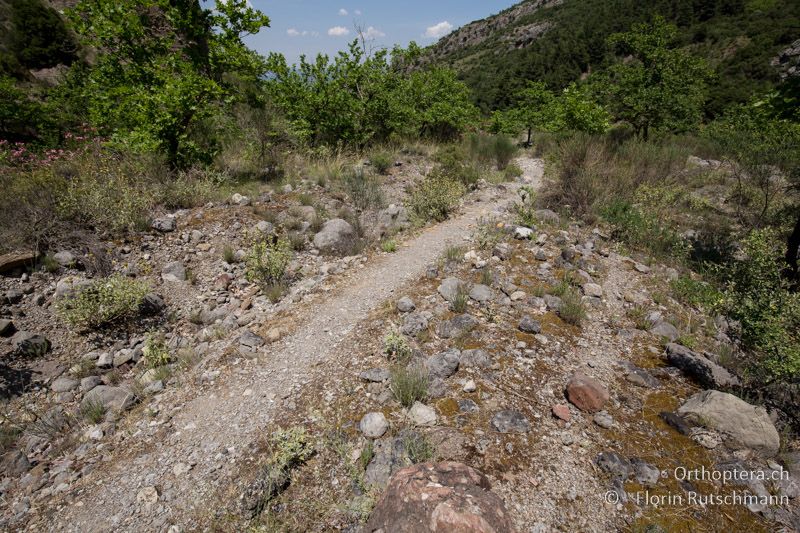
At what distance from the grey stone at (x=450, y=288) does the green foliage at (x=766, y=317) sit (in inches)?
118

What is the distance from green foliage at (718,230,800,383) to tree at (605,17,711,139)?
9.82 metres

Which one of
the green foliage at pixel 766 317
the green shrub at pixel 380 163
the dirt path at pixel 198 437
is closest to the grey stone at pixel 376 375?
the dirt path at pixel 198 437

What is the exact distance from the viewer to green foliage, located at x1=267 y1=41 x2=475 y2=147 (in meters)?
9.74

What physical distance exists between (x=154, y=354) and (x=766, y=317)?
21.8ft

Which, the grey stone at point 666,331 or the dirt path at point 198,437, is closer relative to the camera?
the dirt path at point 198,437

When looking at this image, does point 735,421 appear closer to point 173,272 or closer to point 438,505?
point 438,505

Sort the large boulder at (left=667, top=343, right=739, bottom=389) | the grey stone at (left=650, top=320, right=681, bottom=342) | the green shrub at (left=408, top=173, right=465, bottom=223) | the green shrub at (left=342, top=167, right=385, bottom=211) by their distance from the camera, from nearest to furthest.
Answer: the large boulder at (left=667, top=343, right=739, bottom=389), the grey stone at (left=650, top=320, right=681, bottom=342), the green shrub at (left=408, top=173, right=465, bottom=223), the green shrub at (left=342, top=167, right=385, bottom=211)

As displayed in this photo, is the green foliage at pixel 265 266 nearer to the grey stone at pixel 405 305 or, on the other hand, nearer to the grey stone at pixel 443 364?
the grey stone at pixel 405 305

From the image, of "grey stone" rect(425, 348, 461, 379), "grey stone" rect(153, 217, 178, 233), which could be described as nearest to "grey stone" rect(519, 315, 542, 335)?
"grey stone" rect(425, 348, 461, 379)

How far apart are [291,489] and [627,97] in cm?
1513

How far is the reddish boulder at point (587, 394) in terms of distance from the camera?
11.1ft

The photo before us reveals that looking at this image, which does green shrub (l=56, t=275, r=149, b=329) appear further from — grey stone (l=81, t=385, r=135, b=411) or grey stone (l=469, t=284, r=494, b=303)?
grey stone (l=469, t=284, r=494, b=303)

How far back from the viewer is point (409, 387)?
11.1 ft

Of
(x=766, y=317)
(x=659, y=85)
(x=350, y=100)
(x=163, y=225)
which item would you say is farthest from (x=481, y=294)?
(x=659, y=85)
